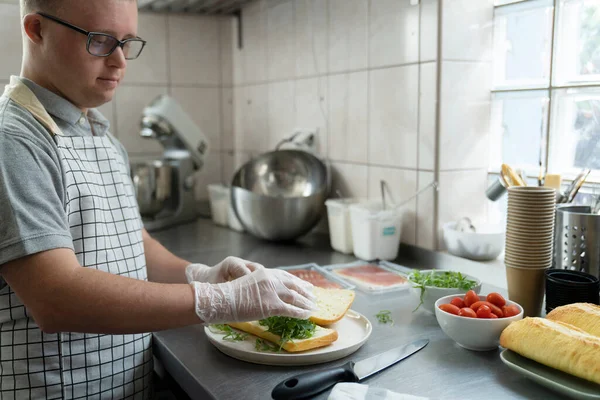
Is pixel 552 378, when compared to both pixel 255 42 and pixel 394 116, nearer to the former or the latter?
pixel 394 116

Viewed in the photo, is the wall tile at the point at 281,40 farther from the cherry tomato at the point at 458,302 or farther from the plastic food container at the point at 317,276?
the cherry tomato at the point at 458,302

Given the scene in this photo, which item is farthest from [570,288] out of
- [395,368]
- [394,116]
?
[394,116]

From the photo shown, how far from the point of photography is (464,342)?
977mm

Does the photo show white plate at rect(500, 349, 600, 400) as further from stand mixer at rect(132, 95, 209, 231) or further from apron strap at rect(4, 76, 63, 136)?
stand mixer at rect(132, 95, 209, 231)

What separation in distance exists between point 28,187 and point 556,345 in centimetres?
82

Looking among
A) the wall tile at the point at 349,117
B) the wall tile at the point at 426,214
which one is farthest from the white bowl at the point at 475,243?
the wall tile at the point at 349,117

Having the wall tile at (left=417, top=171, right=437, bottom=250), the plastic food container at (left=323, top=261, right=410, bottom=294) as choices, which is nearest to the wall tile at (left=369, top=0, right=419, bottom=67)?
the wall tile at (left=417, top=171, right=437, bottom=250)

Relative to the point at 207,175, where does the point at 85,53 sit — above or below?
above

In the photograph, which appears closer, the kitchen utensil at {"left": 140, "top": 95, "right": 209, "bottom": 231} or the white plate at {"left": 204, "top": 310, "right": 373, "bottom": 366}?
the white plate at {"left": 204, "top": 310, "right": 373, "bottom": 366}

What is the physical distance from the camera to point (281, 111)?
2184 millimetres

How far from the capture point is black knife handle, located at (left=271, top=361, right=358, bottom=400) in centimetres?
80

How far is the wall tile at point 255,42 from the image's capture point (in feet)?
7.43

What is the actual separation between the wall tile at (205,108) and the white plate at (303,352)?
161 centimetres

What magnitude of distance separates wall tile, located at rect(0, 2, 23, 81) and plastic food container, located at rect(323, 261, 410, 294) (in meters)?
1.48
